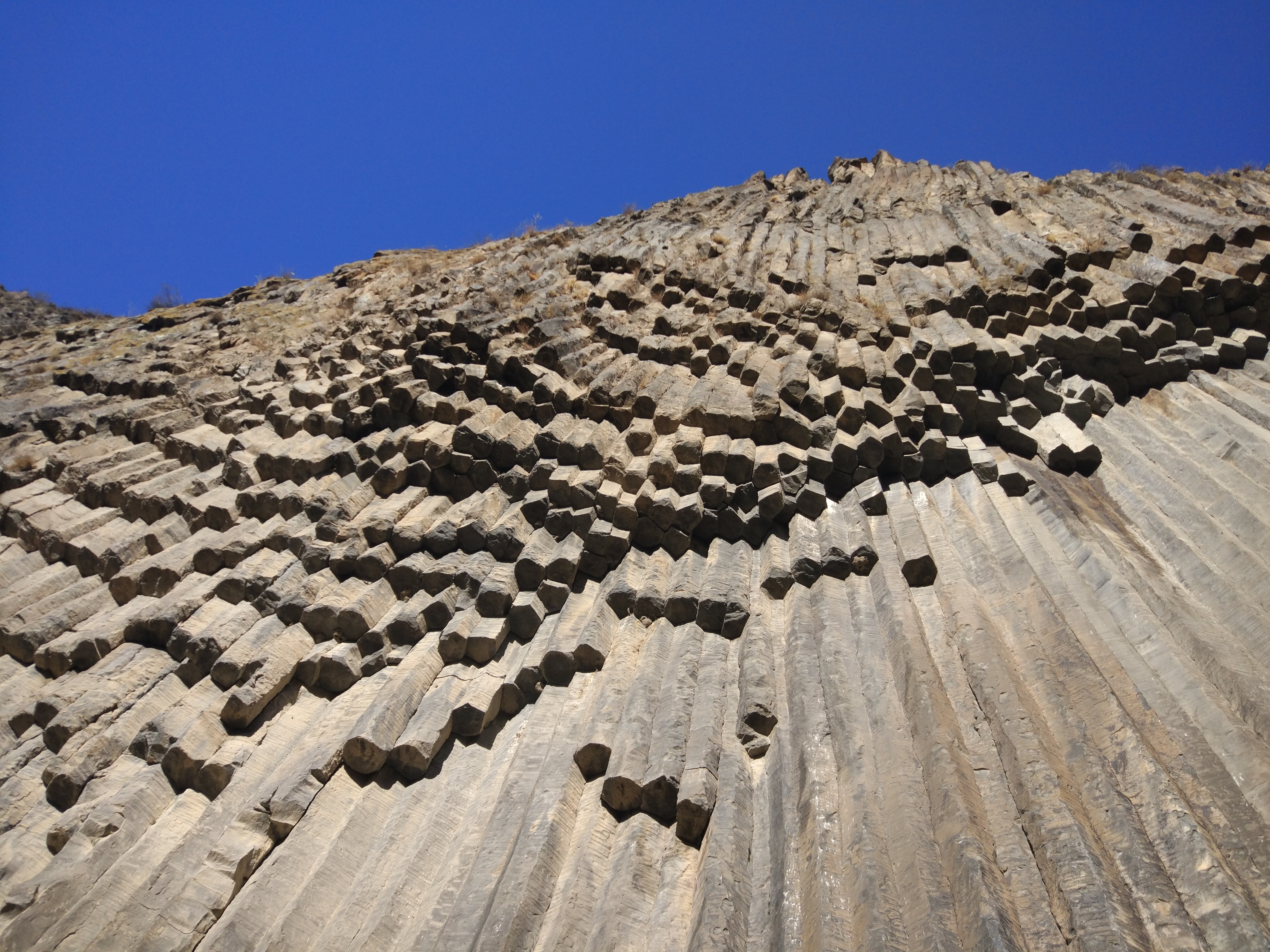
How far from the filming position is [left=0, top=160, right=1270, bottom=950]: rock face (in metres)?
3.27

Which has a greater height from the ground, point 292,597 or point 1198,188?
point 1198,188

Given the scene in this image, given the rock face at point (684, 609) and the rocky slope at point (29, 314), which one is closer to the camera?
the rock face at point (684, 609)

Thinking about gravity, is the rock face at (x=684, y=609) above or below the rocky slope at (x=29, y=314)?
below

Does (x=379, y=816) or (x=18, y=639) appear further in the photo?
(x=18, y=639)

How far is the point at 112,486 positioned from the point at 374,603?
10.7 ft

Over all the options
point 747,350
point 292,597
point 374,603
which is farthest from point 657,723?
point 747,350

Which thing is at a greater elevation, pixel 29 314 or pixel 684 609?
pixel 29 314

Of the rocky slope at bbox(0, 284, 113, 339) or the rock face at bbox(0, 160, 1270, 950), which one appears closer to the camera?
the rock face at bbox(0, 160, 1270, 950)

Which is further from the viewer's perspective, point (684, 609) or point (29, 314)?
point (29, 314)

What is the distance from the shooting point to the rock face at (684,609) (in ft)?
10.7

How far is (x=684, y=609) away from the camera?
4977mm

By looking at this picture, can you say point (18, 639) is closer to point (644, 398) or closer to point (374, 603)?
point (374, 603)

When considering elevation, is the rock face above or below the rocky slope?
below

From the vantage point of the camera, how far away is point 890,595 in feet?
15.1
